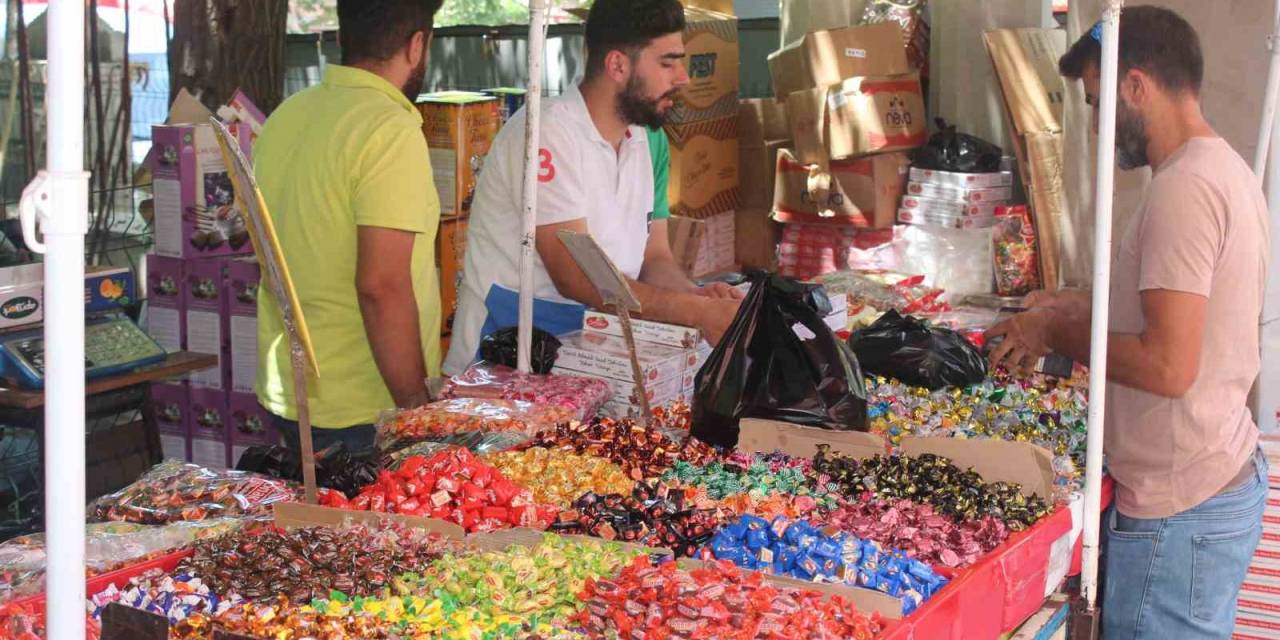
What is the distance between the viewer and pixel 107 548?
2.18 metres

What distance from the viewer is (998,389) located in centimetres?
355

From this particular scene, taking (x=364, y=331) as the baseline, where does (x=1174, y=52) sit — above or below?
above

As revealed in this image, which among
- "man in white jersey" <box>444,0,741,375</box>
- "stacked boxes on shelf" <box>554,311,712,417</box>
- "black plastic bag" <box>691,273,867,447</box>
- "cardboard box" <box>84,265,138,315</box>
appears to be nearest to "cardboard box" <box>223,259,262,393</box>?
"cardboard box" <box>84,265,138,315</box>

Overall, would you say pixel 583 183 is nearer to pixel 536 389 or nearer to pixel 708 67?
pixel 536 389

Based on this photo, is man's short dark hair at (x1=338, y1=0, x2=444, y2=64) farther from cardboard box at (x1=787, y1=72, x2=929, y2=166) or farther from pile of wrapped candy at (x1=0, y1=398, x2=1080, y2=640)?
cardboard box at (x1=787, y1=72, x2=929, y2=166)

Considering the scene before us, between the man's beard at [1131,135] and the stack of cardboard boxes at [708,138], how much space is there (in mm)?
3517

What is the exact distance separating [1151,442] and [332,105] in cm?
225

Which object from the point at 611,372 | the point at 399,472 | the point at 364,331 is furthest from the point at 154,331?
the point at 399,472

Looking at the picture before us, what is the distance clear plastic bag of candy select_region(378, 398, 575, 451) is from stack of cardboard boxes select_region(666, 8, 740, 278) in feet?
11.7

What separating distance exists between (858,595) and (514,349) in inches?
68.1

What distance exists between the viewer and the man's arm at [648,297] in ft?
11.9

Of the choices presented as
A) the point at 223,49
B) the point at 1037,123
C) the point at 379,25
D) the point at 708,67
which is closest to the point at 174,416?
the point at 223,49

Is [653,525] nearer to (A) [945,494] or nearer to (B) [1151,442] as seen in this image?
(A) [945,494]

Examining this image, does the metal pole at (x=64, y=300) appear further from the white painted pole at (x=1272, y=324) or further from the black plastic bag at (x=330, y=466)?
the white painted pole at (x=1272, y=324)
